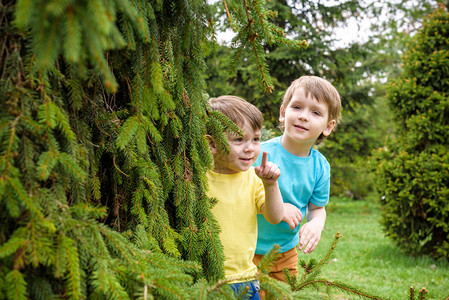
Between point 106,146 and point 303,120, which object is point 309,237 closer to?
point 303,120

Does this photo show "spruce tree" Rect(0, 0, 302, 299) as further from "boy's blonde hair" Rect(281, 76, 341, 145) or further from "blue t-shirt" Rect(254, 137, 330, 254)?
"boy's blonde hair" Rect(281, 76, 341, 145)

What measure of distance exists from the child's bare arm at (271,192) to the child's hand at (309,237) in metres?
0.43

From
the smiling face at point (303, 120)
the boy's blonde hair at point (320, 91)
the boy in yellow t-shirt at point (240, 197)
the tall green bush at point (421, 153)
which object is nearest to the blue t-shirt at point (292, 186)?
the smiling face at point (303, 120)

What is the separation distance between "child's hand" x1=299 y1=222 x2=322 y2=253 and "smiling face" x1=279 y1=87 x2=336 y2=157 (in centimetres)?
65

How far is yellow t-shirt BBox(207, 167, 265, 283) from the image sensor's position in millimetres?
2270

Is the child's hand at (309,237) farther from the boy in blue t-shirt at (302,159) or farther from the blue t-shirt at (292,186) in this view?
the blue t-shirt at (292,186)

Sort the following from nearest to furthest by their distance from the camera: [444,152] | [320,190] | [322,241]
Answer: [320,190], [444,152], [322,241]

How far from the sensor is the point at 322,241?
355 inches

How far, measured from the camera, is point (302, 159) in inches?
119

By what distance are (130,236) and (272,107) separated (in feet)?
33.8

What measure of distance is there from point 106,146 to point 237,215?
1.04 meters

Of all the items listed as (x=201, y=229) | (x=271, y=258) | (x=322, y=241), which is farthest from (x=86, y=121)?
(x=322, y=241)

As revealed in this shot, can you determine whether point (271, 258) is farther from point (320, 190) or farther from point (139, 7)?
point (320, 190)

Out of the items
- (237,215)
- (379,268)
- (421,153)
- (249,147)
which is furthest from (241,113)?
(421,153)
